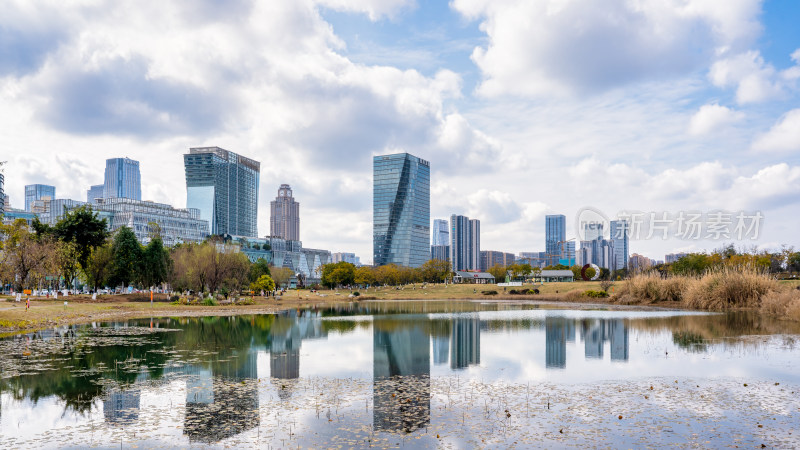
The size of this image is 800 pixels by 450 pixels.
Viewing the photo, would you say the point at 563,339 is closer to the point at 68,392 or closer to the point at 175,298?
the point at 68,392

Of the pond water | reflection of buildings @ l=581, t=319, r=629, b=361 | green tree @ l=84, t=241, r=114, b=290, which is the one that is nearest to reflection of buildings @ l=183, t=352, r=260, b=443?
the pond water

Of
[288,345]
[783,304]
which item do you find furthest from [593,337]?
[783,304]

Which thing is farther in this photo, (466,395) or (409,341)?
(409,341)

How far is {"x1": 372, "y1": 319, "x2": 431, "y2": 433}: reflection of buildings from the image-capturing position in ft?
47.6

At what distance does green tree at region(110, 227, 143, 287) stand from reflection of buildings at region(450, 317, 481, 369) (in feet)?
206

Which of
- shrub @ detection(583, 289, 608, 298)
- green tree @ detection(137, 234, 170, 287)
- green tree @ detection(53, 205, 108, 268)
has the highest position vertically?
green tree @ detection(53, 205, 108, 268)

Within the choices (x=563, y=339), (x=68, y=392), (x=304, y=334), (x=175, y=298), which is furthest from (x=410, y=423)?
(x=175, y=298)

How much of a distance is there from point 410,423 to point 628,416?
5923 mm

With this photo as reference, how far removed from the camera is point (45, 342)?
3200cm

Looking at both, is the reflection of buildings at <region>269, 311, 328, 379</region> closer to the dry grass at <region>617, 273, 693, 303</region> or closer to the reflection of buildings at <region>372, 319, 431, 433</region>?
the reflection of buildings at <region>372, 319, 431, 433</region>

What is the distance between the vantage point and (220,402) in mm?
16656

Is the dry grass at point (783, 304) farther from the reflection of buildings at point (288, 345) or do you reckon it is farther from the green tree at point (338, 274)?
the green tree at point (338, 274)

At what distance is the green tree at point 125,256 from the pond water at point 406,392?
57.4 m

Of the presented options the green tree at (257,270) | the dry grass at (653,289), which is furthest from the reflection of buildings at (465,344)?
the green tree at (257,270)
